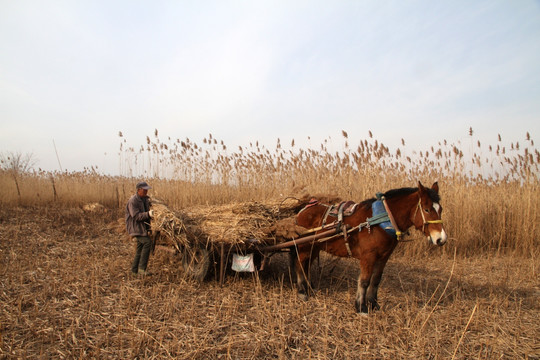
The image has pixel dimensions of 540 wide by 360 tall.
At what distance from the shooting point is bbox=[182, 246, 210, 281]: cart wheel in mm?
4586

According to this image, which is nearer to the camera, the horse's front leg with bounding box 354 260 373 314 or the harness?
the harness

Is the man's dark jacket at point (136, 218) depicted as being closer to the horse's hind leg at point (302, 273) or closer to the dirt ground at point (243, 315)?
the dirt ground at point (243, 315)

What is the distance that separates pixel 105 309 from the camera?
3.69 metres

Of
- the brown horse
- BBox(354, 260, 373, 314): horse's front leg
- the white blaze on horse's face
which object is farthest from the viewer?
BBox(354, 260, 373, 314): horse's front leg

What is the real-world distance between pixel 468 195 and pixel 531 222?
134 centimetres

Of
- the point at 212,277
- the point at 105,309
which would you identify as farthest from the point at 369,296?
the point at 105,309

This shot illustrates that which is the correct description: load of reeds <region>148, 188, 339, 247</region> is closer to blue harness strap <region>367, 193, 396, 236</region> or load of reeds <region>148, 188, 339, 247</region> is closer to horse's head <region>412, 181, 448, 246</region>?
blue harness strap <region>367, 193, 396, 236</region>

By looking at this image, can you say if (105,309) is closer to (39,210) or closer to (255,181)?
(255,181)

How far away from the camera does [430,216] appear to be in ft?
11.6

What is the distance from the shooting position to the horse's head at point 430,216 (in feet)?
11.4

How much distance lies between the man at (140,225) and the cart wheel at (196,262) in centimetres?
66

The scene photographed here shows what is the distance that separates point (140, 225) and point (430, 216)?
13.3ft

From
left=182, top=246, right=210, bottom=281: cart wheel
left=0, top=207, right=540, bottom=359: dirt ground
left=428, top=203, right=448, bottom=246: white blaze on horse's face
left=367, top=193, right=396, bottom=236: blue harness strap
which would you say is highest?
left=367, top=193, right=396, bottom=236: blue harness strap

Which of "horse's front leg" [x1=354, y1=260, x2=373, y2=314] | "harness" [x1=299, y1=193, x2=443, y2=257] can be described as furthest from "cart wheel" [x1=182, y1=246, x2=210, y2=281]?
"horse's front leg" [x1=354, y1=260, x2=373, y2=314]
